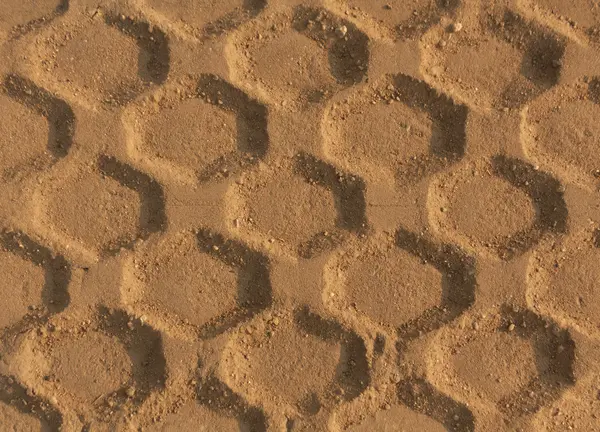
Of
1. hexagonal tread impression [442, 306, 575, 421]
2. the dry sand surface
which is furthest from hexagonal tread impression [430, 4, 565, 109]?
hexagonal tread impression [442, 306, 575, 421]

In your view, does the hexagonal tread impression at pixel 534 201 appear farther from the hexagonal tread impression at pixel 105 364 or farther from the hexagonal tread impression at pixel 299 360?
the hexagonal tread impression at pixel 105 364

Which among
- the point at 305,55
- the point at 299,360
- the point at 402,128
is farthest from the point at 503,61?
the point at 299,360

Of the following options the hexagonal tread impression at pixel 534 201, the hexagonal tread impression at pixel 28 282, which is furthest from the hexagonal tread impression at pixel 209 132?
the hexagonal tread impression at pixel 534 201

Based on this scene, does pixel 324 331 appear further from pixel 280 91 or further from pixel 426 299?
pixel 280 91

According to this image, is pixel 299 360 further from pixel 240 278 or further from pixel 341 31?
pixel 341 31

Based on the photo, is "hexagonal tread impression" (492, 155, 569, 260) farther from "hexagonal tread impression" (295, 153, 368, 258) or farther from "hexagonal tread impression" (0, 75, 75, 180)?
"hexagonal tread impression" (0, 75, 75, 180)
